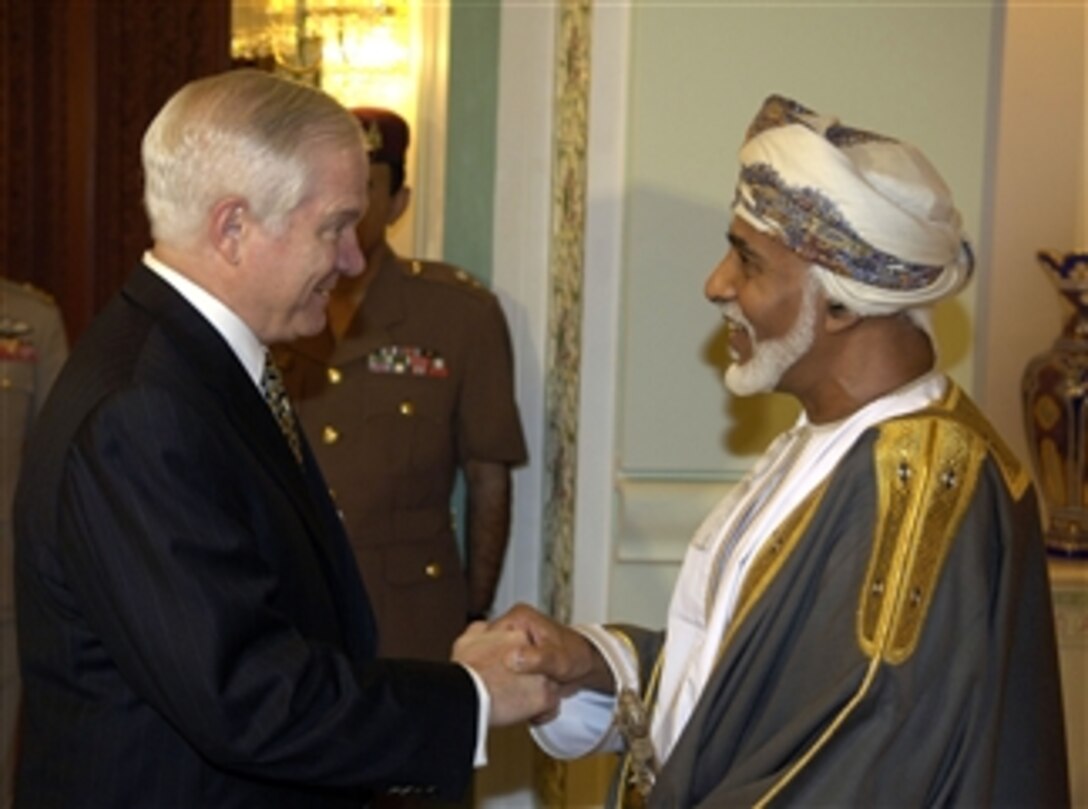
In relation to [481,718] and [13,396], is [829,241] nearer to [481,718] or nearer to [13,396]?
[481,718]

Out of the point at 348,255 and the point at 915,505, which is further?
the point at 348,255

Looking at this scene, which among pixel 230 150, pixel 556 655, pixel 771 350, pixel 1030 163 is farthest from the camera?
pixel 1030 163

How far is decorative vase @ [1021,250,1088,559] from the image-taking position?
14.0ft

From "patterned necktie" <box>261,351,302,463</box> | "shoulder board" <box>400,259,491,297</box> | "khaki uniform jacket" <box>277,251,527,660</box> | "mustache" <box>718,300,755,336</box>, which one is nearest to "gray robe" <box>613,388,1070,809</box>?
"mustache" <box>718,300,755,336</box>

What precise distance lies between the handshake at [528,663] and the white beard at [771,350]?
43 cm

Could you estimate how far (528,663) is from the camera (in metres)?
2.51

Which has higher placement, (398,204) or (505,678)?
(398,204)

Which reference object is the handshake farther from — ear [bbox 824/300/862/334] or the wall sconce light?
the wall sconce light

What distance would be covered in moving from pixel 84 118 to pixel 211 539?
3.46 meters

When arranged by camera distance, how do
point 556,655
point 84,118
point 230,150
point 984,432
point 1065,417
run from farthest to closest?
point 84,118
point 1065,417
point 556,655
point 984,432
point 230,150

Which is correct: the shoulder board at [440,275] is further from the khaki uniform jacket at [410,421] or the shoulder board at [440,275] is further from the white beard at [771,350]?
the white beard at [771,350]

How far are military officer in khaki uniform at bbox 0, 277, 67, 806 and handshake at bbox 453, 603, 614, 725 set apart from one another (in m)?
2.20

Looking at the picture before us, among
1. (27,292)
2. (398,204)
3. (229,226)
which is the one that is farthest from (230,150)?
(27,292)

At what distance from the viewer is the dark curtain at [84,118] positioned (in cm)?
523
